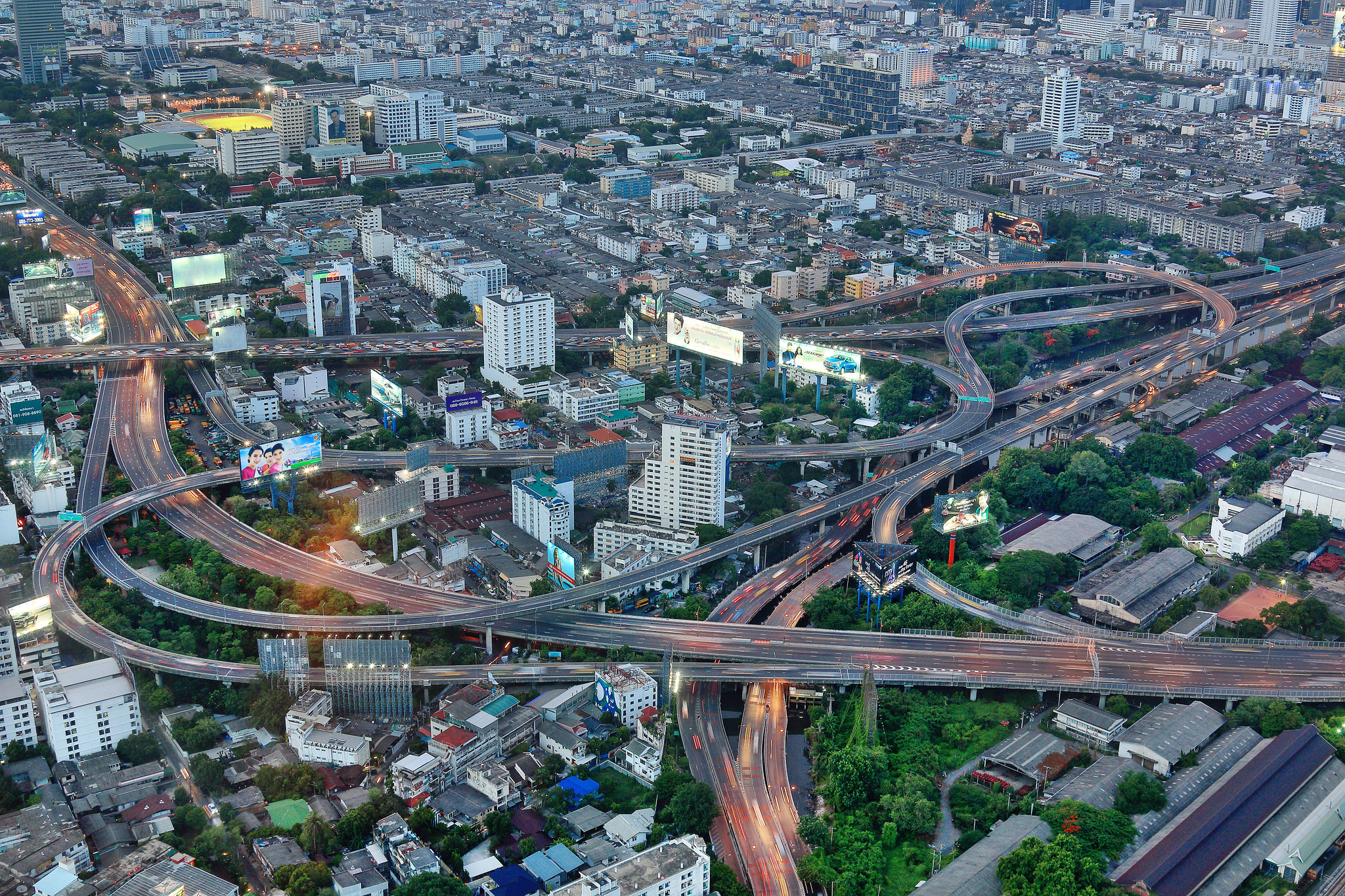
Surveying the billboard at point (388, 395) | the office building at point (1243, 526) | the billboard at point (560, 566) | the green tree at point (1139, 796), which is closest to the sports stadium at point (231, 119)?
the billboard at point (388, 395)

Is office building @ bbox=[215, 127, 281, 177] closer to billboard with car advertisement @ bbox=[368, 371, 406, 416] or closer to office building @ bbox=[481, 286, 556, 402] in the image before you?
office building @ bbox=[481, 286, 556, 402]

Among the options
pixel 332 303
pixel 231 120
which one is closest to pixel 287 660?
pixel 332 303

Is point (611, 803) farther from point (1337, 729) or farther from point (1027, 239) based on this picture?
point (1027, 239)

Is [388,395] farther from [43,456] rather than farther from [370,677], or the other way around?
[370,677]

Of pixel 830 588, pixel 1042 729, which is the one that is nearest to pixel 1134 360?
pixel 830 588

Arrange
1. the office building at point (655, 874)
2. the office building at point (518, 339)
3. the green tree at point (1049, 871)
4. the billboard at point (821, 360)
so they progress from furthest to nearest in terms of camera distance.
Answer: the billboard at point (821, 360), the office building at point (518, 339), the green tree at point (1049, 871), the office building at point (655, 874)

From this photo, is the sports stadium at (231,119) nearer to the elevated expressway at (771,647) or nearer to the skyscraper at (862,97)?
the skyscraper at (862,97)
